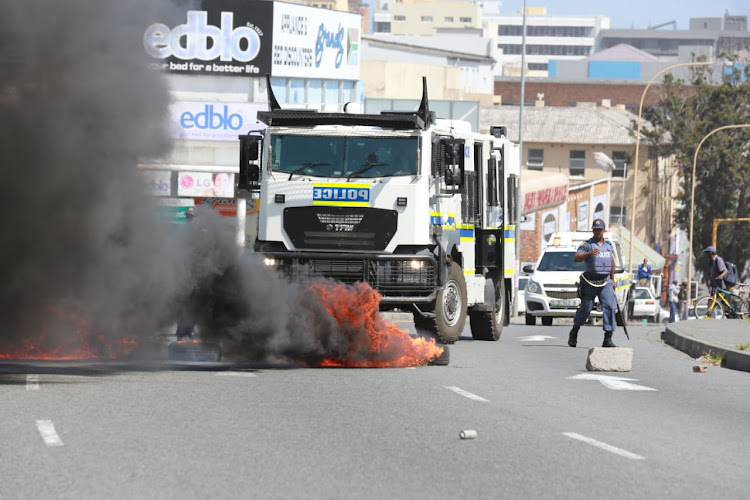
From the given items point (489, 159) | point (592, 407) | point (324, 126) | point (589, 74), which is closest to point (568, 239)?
point (489, 159)

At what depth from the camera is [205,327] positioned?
53.3 ft

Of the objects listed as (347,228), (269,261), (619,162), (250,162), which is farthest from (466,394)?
(619,162)

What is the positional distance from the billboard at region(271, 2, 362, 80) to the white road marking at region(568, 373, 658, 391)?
42940 mm

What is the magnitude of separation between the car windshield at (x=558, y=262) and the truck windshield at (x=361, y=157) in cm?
1483

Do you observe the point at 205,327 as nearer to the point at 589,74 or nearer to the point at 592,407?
the point at 592,407

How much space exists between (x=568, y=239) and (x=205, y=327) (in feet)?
65.3

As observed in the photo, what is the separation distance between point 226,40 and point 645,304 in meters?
21.2

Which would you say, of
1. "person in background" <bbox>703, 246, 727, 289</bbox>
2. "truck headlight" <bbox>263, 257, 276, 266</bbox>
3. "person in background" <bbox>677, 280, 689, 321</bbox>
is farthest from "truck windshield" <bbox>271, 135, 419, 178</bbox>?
"person in background" <bbox>677, 280, 689, 321</bbox>

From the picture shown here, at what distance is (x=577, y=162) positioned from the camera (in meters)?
86.1

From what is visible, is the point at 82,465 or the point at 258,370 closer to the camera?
the point at 82,465

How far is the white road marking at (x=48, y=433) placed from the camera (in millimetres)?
9578

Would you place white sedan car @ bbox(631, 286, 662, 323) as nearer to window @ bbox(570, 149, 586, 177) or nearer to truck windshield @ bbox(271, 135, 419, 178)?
truck windshield @ bbox(271, 135, 419, 178)

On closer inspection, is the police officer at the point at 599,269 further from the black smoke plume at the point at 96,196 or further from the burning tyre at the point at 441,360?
the black smoke plume at the point at 96,196

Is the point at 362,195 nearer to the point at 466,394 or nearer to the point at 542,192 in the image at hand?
the point at 466,394
